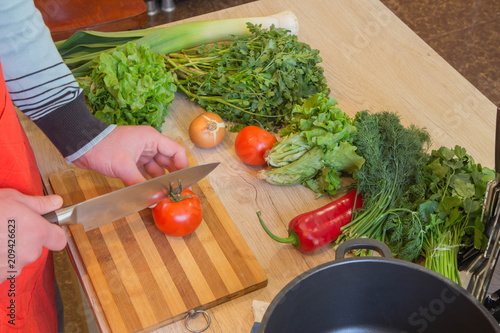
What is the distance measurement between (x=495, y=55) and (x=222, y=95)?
2.23 meters

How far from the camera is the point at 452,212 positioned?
42.1 inches

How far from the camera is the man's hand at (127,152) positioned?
1146mm

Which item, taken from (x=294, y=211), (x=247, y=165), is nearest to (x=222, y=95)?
(x=247, y=165)

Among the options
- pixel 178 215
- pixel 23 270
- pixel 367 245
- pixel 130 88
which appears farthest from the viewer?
pixel 130 88

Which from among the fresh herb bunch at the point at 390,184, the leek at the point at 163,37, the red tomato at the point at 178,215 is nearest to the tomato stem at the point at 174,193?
the red tomato at the point at 178,215

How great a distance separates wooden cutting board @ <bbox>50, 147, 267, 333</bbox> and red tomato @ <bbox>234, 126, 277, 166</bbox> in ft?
0.49

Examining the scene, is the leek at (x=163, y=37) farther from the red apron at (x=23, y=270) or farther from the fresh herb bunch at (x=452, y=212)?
the fresh herb bunch at (x=452, y=212)

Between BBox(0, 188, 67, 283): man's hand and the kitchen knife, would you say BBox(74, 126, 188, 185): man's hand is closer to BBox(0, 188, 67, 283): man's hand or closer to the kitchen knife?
the kitchen knife

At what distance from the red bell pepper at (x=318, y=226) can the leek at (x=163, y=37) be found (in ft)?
2.19

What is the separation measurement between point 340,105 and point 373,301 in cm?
71

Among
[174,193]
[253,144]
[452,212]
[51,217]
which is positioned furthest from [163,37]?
[452,212]

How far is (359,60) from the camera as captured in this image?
62.7 inches

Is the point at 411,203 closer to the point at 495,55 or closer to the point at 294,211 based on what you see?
the point at 294,211

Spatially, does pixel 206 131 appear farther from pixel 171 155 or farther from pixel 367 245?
pixel 367 245
